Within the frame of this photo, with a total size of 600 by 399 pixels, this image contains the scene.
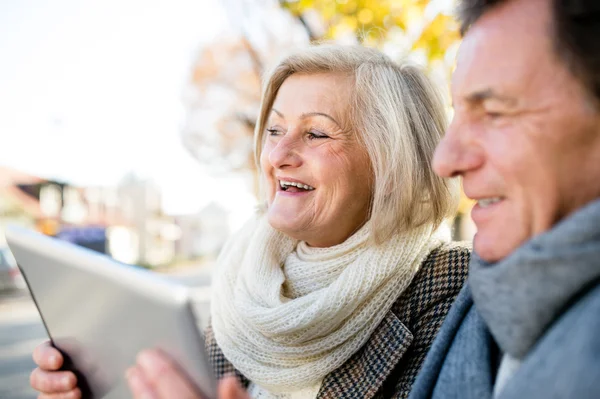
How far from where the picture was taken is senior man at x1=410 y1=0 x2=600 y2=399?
922mm

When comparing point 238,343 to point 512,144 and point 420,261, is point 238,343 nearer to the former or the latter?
point 420,261

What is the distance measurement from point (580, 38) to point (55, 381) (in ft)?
5.58

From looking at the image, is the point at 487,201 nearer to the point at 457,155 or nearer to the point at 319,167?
the point at 457,155

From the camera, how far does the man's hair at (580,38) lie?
3.21 feet

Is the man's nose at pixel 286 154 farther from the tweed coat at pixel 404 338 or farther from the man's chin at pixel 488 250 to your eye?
the man's chin at pixel 488 250

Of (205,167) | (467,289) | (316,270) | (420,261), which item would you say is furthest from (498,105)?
(205,167)

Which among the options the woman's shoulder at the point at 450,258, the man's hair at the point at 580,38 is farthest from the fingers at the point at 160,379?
the woman's shoulder at the point at 450,258

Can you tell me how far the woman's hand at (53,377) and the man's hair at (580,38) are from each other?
5.19 ft

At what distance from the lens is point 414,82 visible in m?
2.41

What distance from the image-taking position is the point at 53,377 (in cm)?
183

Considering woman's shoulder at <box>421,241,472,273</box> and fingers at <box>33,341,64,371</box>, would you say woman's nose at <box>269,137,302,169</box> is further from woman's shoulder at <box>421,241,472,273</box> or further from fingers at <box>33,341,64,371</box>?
fingers at <box>33,341,64,371</box>

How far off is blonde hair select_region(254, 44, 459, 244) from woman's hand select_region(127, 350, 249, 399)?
3.91 feet

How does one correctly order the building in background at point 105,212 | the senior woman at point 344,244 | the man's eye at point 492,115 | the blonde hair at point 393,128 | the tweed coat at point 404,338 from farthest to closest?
1. the building in background at point 105,212
2. the blonde hair at point 393,128
3. the senior woman at point 344,244
4. the tweed coat at point 404,338
5. the man's eye at point 492,115

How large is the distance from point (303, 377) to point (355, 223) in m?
0.64
